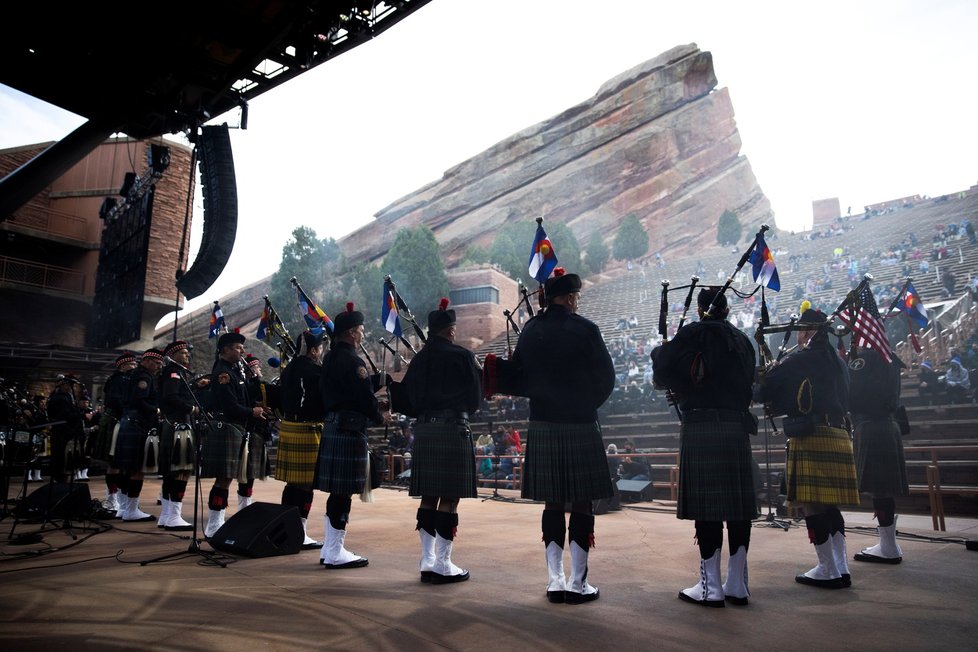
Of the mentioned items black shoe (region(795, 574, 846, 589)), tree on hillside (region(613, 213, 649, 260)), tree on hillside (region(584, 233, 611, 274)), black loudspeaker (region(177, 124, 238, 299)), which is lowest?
black shoe (region(795, 574, 846, 589))

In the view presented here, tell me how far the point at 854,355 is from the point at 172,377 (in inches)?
242

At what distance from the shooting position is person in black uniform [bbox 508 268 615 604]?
3.53 meters

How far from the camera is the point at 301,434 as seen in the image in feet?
16.9

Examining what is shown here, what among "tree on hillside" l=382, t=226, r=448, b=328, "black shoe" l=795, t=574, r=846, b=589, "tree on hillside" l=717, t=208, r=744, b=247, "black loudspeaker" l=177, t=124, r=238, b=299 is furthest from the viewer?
"tree on hillside" l=717, t=208, r=744, b=247

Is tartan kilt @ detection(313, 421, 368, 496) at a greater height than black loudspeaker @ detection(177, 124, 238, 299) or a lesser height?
lesser

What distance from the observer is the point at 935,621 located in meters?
3.07

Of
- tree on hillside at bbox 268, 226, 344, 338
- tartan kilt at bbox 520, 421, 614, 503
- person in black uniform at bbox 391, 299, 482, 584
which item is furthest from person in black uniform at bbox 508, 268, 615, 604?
tree on hillside at bbox 268, 226, 344, 338

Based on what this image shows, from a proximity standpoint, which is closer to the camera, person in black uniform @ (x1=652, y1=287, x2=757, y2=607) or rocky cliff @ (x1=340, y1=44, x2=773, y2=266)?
person in black uniform @ (x1=652, y1=287, x2=757, y2=607)

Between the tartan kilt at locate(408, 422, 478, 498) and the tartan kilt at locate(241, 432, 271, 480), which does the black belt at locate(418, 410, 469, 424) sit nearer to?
the tartan kilt at locate(408, 422, 478, 498)

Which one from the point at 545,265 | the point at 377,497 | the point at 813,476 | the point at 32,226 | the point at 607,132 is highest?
the point at 607,132

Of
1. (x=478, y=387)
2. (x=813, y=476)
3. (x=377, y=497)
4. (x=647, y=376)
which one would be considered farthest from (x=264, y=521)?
(x=647, y=376)

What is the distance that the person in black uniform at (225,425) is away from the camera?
5719 mm

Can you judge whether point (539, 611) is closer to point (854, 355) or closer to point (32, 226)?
point (854, 355)

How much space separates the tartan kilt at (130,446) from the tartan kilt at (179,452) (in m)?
0.31
